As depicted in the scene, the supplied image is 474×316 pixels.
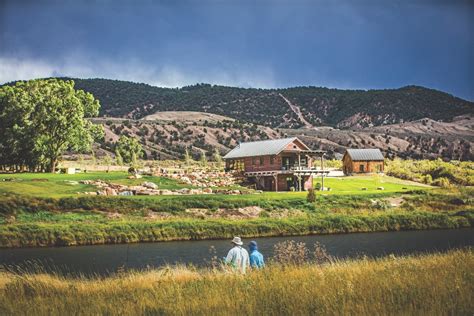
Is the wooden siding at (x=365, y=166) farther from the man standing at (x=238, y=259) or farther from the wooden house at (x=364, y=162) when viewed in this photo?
the man standing at (x=238, y=259)

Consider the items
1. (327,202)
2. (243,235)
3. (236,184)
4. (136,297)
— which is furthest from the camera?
(236,184)

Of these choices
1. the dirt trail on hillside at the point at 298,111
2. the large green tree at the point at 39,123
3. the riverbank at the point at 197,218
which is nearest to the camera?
the riverbank at the point at 197,218

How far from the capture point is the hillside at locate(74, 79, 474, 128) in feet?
525

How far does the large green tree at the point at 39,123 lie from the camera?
51.2 m

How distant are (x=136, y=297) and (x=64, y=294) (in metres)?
1.87

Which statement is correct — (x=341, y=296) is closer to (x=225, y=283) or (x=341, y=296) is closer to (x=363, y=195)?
(x=225, y=283)

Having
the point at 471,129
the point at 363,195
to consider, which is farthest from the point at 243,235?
the point at 471,129

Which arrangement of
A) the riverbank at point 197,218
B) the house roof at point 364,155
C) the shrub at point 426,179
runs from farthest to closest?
the house roof at point 364,155, the shrub at point 426,179, the riverbank at point 197,218

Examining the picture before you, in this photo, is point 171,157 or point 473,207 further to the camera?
point 171,157

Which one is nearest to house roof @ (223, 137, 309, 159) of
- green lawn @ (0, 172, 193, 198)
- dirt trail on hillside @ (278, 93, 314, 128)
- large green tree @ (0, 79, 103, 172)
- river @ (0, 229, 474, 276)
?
green lawn @ (0, 172, 193, 198)

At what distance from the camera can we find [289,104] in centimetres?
17725

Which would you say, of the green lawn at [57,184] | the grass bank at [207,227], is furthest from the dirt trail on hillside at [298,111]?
the grass bank at [207,227]

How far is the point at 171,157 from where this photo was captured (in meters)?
95.1

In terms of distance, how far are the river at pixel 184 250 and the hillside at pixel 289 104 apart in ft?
405
